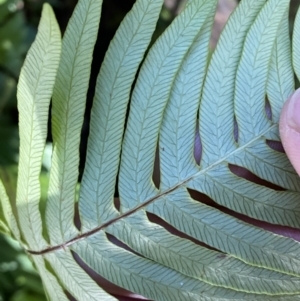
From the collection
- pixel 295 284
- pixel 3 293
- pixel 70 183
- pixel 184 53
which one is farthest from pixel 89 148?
pixel 3 293

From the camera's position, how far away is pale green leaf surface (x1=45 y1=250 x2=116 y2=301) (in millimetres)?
557

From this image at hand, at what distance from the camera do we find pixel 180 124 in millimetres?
542

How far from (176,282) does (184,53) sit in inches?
11.5

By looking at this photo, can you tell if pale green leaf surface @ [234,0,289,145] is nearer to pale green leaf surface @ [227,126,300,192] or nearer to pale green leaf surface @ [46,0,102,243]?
pale green leaf surface @ [227,126,300,192]

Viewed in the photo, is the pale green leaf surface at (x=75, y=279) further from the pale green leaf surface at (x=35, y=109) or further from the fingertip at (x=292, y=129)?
the fingertip at (x=292, y=129)

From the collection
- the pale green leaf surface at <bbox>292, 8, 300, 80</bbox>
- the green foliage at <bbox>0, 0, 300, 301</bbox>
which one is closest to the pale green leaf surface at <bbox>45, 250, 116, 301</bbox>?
the green foliage at <bbox>0, 0, 300, 301</bbox>

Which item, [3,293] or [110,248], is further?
[3,293]

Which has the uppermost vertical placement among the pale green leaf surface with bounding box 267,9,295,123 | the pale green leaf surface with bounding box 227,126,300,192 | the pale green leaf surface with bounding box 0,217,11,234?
the pale green leaf surface with bounding box 267,9,295,123

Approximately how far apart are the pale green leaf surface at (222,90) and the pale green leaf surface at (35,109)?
0.64 ft

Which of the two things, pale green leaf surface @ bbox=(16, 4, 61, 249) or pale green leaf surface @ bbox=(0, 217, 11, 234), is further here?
pale green leaf surface @ bbox=(0, 217, 11, 234)

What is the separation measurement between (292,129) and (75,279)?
0.33 meters

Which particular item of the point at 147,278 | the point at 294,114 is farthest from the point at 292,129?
the point at 147,278

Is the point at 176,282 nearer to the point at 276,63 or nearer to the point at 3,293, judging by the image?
the point at 276,63

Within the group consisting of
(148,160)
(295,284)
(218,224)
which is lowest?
(295,284)
